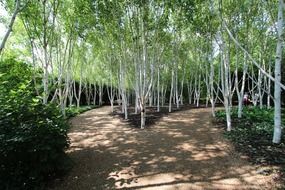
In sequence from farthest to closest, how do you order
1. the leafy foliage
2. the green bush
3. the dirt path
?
1. the leafy foliage
2. the dirt path
3. the green bush

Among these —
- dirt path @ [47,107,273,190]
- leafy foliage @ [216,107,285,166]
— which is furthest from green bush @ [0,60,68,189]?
leafy foliage @ [216,107,285,166]

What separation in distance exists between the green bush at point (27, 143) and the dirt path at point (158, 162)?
21.1 inches

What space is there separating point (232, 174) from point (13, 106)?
16.4ft

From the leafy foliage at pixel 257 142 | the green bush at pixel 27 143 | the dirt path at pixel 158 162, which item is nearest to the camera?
the green bush at pixel 27 143

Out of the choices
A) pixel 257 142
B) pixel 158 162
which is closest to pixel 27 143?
pixel 158 162

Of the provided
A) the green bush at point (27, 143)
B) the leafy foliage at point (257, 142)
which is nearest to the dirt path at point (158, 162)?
the leafy foliage at point (257, 142)

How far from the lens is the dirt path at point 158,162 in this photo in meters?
5.14

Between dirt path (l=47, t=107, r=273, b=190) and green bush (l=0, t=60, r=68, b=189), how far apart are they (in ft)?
1.75

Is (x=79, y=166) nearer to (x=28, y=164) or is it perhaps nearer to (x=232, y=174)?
(x=28, y=164)

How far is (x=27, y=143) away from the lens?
4914mm

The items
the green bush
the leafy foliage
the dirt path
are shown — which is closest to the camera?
the green bush

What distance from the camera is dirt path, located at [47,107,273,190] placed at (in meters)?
5.14

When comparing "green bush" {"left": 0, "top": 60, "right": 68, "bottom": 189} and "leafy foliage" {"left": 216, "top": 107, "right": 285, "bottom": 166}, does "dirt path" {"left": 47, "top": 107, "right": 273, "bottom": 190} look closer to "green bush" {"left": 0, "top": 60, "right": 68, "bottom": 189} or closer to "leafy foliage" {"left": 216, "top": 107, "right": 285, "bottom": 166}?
"leafy foliage" {"left": 216, "top": 107, "right": 285, "bottom": 166}

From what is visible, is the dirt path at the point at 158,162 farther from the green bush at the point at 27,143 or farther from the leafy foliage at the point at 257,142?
the green bush at the point at 27,143
